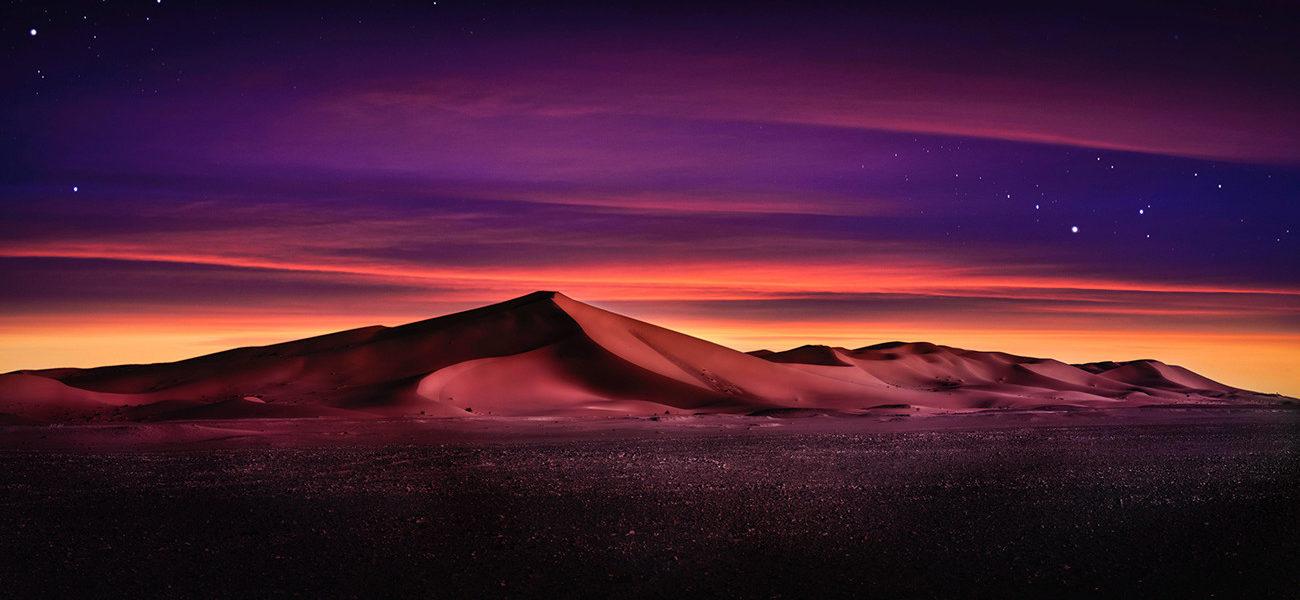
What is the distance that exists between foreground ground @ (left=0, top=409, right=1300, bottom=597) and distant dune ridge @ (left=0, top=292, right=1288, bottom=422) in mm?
23053

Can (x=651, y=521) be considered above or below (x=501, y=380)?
below

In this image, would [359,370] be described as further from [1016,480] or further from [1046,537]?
[1046,537]

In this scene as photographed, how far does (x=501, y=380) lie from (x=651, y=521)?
148 feet

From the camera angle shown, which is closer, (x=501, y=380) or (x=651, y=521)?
(x=651, y=521)

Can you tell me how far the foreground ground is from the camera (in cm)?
1074

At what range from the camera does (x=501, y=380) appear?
59188mm

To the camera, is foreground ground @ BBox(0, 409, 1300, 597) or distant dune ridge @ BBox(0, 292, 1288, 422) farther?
distant dune ridge @ BBox(0, 292, 1288, 422)

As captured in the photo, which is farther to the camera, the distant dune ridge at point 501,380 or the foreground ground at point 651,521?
the distant dune ridge at point 501,380

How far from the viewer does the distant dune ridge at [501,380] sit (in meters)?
52.3

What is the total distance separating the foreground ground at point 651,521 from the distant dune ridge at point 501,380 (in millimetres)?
23053

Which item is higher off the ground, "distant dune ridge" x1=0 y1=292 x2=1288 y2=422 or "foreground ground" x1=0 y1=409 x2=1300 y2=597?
"distant dune ridge" x1=0 y1=292 x2=1288 y2=422

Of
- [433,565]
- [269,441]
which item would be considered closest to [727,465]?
[433,565]

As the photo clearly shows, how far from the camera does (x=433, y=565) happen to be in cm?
1152

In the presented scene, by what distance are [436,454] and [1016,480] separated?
1330 cm
